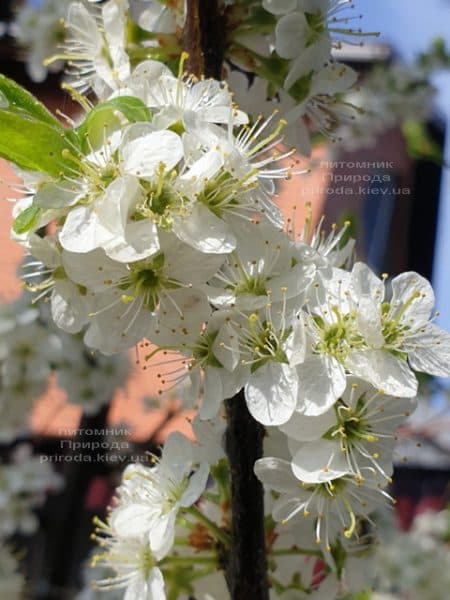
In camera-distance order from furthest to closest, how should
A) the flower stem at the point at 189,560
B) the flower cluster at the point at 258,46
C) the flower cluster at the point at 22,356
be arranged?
the flower cluster at the point at 22,356
the flower cluster at the point at 258,46
the flower stem at the point at 189,560

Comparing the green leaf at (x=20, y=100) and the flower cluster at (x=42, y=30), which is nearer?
the green leaf at (x=20, y=100)

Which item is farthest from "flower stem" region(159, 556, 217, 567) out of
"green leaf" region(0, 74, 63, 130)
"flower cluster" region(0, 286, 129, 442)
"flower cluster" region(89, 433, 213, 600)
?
"flower cluster" region(0, 286, 129, 442)

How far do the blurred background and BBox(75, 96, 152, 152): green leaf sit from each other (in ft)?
0.51

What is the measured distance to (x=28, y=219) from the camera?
2.79 feet

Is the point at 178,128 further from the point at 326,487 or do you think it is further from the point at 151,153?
the point at 326,487

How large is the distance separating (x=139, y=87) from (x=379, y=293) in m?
0.35

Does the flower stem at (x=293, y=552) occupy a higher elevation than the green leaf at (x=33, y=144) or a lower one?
lower

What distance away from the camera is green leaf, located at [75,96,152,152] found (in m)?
0.83

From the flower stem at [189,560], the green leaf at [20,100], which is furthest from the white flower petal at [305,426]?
the green leaf at [20,100]

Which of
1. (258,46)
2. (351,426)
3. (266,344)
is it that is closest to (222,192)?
(266,344)

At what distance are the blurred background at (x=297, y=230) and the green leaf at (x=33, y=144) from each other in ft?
0.45

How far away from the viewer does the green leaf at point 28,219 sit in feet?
2.78

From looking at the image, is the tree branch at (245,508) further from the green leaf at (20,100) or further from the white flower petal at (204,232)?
the green leaf at (20,100)

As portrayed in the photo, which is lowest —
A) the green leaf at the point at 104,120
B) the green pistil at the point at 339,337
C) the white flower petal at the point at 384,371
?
the white flower petal at the point at 384,371
